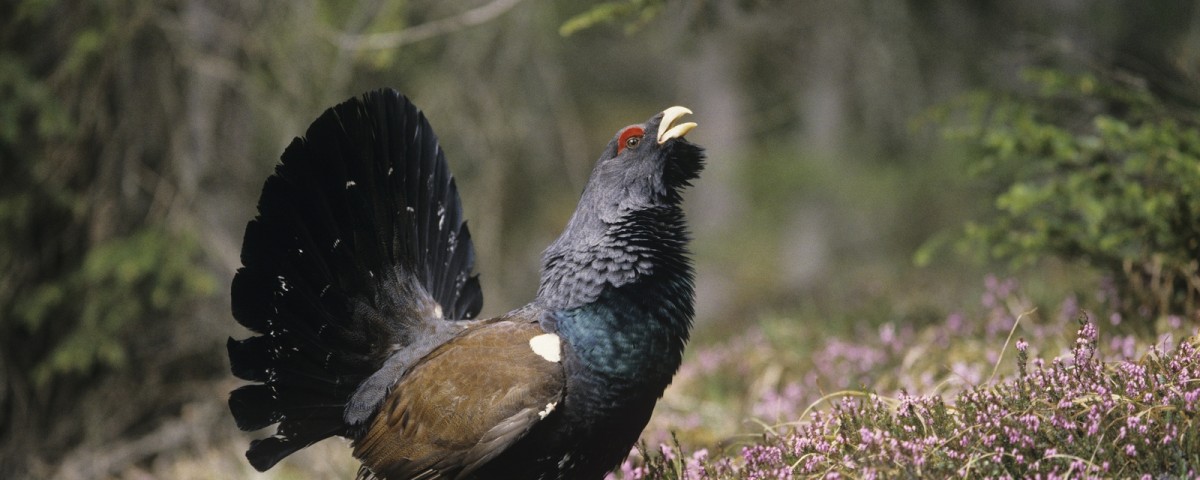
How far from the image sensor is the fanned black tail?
3.53 metres

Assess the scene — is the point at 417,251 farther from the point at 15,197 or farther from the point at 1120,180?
the point at 15,197

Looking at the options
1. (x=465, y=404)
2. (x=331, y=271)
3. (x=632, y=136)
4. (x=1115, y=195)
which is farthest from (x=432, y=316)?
(x=1115, y=195)

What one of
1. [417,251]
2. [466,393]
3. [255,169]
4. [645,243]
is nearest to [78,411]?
[255,169]

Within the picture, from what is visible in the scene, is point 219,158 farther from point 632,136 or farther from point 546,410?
point 546,410

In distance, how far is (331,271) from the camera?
3.64m

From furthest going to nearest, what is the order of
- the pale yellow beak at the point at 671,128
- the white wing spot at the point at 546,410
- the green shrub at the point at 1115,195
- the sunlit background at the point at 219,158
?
the sunlit background at the point at 219,158
the green shrub at the point at 1115,195
the pale yellow beak at the point at 671,128
the white wing spot at the point at 546,410

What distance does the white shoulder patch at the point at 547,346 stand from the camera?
3145mm

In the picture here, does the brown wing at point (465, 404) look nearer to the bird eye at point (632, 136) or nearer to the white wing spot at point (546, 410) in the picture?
the white wing spot at point (546, 410)

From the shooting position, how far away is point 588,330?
3.16m

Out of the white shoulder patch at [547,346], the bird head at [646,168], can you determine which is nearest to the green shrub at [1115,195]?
the bird head at [646,168]

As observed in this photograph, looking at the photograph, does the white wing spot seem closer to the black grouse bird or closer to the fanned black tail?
the black grouse bird

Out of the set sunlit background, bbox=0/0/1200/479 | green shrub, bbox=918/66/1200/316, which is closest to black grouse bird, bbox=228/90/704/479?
sunlit background, bbox=0/0/1200/479

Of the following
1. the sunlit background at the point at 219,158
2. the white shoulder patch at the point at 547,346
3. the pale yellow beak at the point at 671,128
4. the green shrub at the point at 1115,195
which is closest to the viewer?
the white shoulder patch at the point at 547,346

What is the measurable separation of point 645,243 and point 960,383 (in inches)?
59.7
